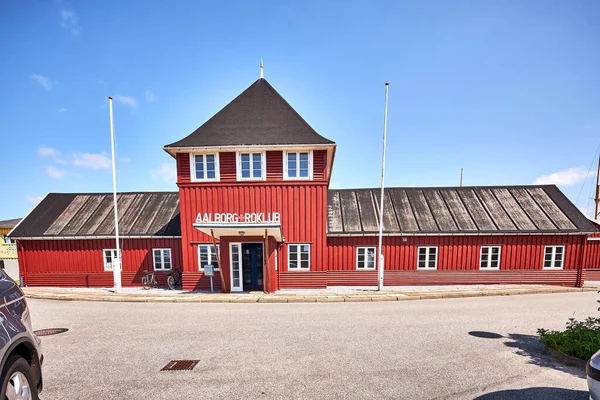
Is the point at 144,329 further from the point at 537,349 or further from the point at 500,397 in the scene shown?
the point at 537,349

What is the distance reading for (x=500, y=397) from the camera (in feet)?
13.6

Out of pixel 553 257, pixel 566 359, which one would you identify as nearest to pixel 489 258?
pixel 553 257

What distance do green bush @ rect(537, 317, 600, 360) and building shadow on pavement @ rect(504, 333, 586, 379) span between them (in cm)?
28

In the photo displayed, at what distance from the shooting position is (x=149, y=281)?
48.8ft

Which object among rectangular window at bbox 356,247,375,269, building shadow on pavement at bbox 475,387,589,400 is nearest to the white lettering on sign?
rectangular window at bbox 356,247,375,269

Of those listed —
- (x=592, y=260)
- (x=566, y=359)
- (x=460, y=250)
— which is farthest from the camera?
(x=592, y=260)

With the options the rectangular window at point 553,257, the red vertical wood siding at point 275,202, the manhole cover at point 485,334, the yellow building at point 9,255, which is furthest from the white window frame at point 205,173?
the rectangular window at point 553,257

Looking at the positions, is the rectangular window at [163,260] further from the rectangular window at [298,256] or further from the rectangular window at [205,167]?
the rectangular window at [298,256]

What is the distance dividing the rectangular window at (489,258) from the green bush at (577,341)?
9.67m

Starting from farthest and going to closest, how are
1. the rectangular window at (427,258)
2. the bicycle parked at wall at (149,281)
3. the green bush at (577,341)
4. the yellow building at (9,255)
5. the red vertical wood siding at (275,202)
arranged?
the yellow building at (9,255)
the rectangular window at (427,258)
the bicycle parked at wall at (149,281)
the red vertical wood siding at (275,202)
the green bush at (577,341)

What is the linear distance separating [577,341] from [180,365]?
838 cm

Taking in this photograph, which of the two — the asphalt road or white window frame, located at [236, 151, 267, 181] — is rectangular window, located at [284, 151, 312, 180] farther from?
the asphalt road

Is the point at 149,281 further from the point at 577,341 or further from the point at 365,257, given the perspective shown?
the point at 577,341

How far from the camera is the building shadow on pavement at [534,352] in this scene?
507 centimetres
